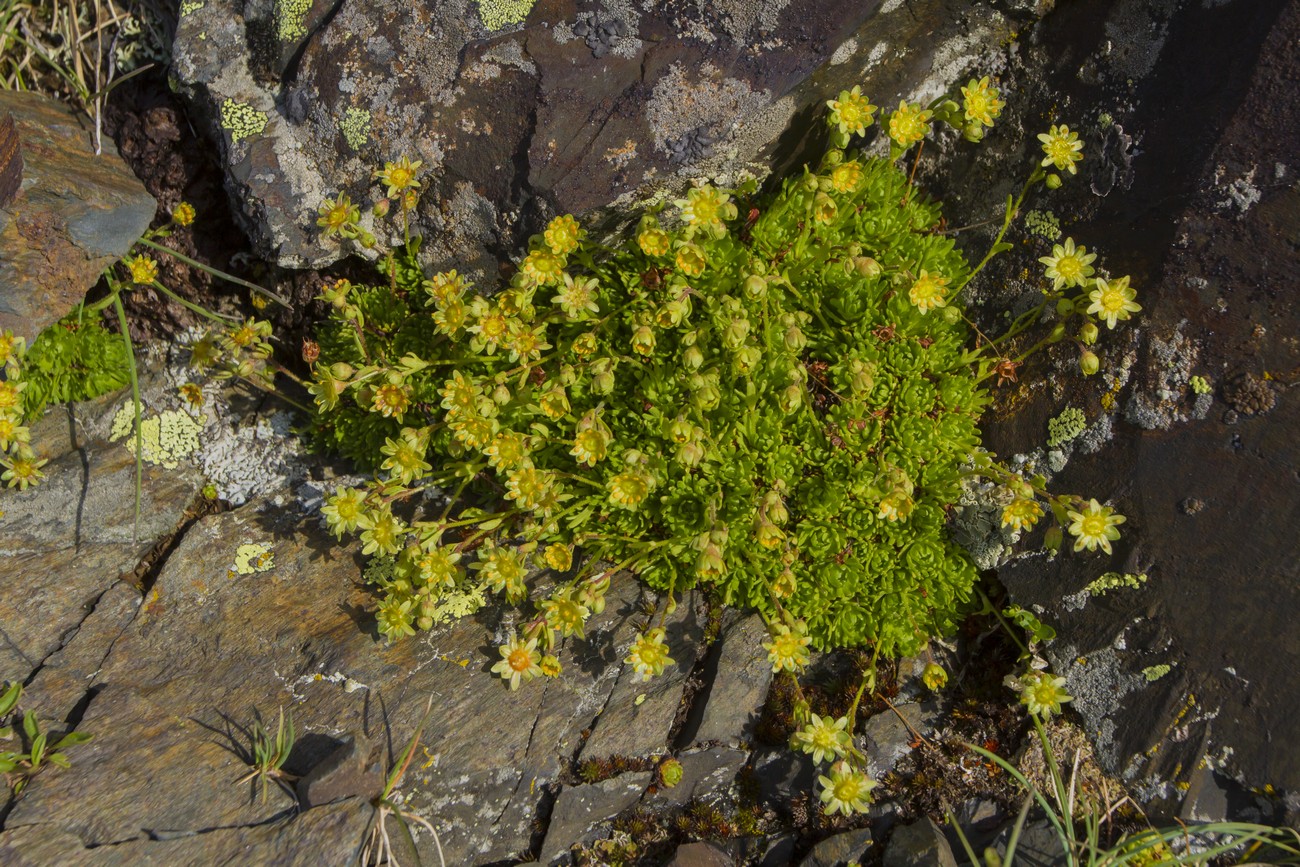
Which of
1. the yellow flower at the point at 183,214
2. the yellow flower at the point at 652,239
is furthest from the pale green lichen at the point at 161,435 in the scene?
the yellow flower at the point at 652,239

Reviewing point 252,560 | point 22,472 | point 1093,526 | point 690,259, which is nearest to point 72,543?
point 22,472

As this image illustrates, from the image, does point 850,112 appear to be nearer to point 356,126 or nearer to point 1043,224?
point 1043,224

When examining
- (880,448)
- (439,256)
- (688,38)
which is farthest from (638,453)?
(688,38)

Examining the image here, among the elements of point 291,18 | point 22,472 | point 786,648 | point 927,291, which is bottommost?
point 22,472

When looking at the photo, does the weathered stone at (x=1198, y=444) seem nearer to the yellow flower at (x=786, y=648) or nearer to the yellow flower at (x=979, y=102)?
the yellow flower at (x=979, y=102)

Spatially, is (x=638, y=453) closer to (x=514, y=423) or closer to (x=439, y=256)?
(x=514, y=423)

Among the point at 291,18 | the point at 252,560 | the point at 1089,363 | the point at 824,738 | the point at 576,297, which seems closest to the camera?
the point at 824,738

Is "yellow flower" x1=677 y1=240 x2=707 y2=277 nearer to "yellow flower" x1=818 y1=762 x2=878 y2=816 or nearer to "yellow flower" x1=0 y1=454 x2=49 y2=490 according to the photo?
"yellow flower" x1=818 y1=762 x2=878 y2=816
